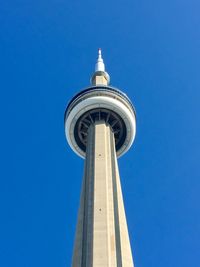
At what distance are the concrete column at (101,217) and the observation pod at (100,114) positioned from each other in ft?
20.3

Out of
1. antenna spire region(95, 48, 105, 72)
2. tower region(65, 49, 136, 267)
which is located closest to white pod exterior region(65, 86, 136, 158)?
tower region(65, 49, 136, 267)

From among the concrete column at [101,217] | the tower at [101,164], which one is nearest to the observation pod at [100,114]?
the tower at [101,164]

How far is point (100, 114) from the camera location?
203 ft

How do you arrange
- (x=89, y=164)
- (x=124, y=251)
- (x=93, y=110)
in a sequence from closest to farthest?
(x=124, y=251) → (x=89, y=164) → (x=93, y=110)

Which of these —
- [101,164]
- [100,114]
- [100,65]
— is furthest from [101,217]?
[100,65]

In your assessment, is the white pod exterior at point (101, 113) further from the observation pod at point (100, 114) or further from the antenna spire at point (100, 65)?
the antenna spire at point (100, 65)

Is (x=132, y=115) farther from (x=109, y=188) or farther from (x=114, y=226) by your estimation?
(x=114, y=226)

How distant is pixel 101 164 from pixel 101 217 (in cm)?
833

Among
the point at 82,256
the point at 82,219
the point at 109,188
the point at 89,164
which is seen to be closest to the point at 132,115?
the point at 89,164

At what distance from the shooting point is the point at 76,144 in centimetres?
6431

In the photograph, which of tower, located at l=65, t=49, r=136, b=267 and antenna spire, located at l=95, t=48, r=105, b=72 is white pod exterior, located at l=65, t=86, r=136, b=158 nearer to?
tower, located at l=65, t=49, r=136, b=267

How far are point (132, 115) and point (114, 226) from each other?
69.0 ft

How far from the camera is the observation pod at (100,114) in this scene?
6094 centimetres

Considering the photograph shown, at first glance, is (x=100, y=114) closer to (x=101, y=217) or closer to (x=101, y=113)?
(x=101, y=113)
